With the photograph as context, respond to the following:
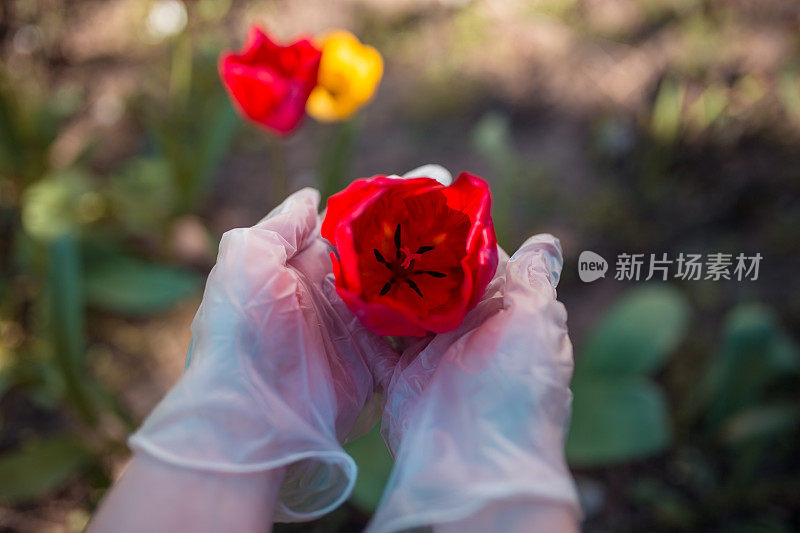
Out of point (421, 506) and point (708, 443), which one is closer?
point (421, 506)

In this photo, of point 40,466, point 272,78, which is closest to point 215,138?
point 272,78

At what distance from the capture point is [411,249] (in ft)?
2.95

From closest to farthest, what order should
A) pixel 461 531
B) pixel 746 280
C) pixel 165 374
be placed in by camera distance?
pixel 461 531 → pixel 165 374 → pixel 746 280

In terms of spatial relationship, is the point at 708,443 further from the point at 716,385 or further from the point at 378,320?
the point at 378,320

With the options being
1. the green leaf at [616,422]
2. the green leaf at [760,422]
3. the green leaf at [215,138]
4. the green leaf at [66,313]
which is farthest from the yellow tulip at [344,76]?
the green leaf at [760,422]

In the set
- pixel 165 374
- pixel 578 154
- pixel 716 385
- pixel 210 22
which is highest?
pixel 210 22

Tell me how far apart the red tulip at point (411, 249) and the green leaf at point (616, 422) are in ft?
2.09

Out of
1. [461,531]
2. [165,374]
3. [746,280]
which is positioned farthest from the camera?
[746,280]

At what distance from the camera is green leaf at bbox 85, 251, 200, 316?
172 cm

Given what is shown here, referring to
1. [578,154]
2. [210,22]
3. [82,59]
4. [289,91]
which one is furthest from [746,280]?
[82,59]

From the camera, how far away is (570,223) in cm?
211

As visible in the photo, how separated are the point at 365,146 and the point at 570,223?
2.81ft

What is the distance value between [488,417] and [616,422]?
2.27 ft

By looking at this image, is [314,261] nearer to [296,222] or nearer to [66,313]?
[296,222]
